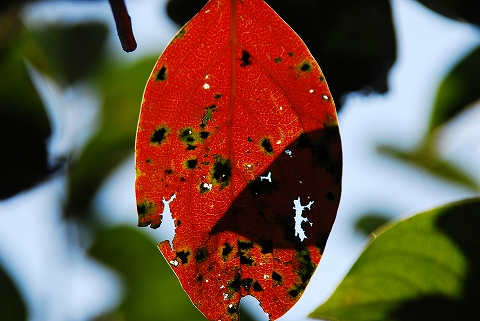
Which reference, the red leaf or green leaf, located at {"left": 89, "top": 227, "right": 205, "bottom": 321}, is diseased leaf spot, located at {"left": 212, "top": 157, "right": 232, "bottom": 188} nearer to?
the red leaf

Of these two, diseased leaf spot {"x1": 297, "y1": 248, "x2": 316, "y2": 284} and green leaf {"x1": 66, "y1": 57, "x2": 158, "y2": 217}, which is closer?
diseased leaf spot {"x1": 297, "y1": 248, "x2": 316, "y2": 284}

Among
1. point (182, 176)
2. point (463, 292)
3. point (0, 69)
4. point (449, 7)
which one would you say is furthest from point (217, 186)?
point (0, 69)

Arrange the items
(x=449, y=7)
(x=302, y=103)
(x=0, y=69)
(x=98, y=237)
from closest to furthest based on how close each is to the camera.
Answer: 1. (x=302, y=103)
2. (x=449, y=7)
3. (x=0, y=69)
4. (x=98, y=237)

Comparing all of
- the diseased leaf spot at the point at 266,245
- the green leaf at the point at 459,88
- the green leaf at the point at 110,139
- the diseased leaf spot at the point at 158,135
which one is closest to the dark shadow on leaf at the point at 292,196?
the diseased leaf spot at the point at 266,245

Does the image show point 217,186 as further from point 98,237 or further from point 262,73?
point 98,237

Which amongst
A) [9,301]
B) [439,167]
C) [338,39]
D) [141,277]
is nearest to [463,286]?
[338,39]

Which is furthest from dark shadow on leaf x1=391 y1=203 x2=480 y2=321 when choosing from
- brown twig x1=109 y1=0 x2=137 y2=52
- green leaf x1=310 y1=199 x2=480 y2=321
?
brown twig x1=109 y1=0 x2=137 y2=52
